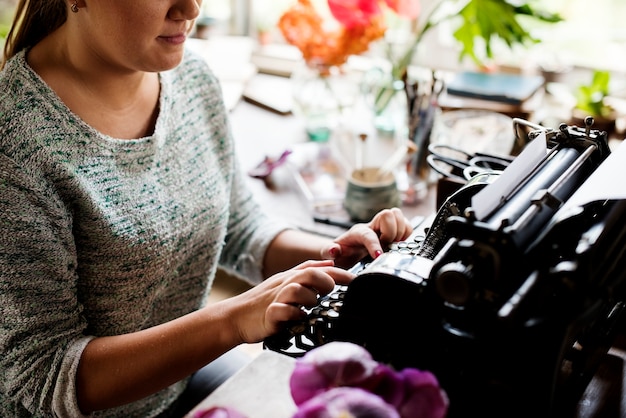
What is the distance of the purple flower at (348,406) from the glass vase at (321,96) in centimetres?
147

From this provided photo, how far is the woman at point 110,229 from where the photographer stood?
3.22ft

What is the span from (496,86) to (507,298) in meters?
1.52

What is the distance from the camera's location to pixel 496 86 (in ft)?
6.84

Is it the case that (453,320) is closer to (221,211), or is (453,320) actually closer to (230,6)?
(221,211)

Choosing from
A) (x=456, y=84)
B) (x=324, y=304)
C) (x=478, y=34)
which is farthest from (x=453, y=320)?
(x=456, y=84)

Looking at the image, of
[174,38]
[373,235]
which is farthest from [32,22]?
[373,235]

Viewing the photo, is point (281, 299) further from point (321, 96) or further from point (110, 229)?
point (321, 96)

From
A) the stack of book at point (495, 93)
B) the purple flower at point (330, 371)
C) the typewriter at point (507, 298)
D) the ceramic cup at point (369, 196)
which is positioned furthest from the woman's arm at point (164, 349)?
the stack of book at point (495, 93)

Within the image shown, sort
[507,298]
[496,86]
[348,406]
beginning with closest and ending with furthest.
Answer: [348,406]
[507,298]
[496,86]

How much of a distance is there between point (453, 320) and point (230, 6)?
8.44 feet

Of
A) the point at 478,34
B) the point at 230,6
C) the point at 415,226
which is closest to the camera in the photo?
the point at 415,226

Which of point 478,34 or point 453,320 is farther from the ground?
point 478,34

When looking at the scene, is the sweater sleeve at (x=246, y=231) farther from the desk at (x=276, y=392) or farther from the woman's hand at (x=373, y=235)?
the desk at (x=276, y=392)

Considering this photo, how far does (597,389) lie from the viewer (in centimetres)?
96
